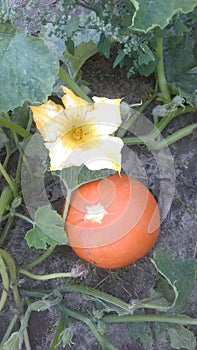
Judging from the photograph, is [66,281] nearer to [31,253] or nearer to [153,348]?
[31,253]

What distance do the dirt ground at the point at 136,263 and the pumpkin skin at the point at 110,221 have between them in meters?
0.11

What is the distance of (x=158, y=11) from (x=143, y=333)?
70 cm

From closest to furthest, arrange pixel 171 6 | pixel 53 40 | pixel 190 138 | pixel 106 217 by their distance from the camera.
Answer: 1. pixel 171 6
2. pixel 106 217
3. pixel 53 40
4. pixel 190 138

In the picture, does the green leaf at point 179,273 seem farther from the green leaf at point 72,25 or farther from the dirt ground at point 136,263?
the green leaf at point 72,25

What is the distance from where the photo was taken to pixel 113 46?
1.62m

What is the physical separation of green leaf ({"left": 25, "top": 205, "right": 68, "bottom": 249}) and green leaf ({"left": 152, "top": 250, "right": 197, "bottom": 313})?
0.20 meters

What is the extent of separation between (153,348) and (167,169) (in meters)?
0.43

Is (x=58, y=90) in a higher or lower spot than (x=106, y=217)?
higher

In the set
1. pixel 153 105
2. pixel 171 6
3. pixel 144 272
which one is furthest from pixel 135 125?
pixel 171 6

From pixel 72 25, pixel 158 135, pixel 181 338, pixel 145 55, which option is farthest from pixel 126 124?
pixel 181 338

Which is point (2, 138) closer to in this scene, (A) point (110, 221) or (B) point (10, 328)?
(A) point (110, 221)

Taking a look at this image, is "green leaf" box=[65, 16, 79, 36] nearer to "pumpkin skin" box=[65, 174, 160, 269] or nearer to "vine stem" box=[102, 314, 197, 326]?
"pumpkin skin" box=[65, 174, 160, 269]

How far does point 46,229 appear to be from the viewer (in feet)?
4.05

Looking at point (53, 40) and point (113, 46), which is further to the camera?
point (113, 46)
